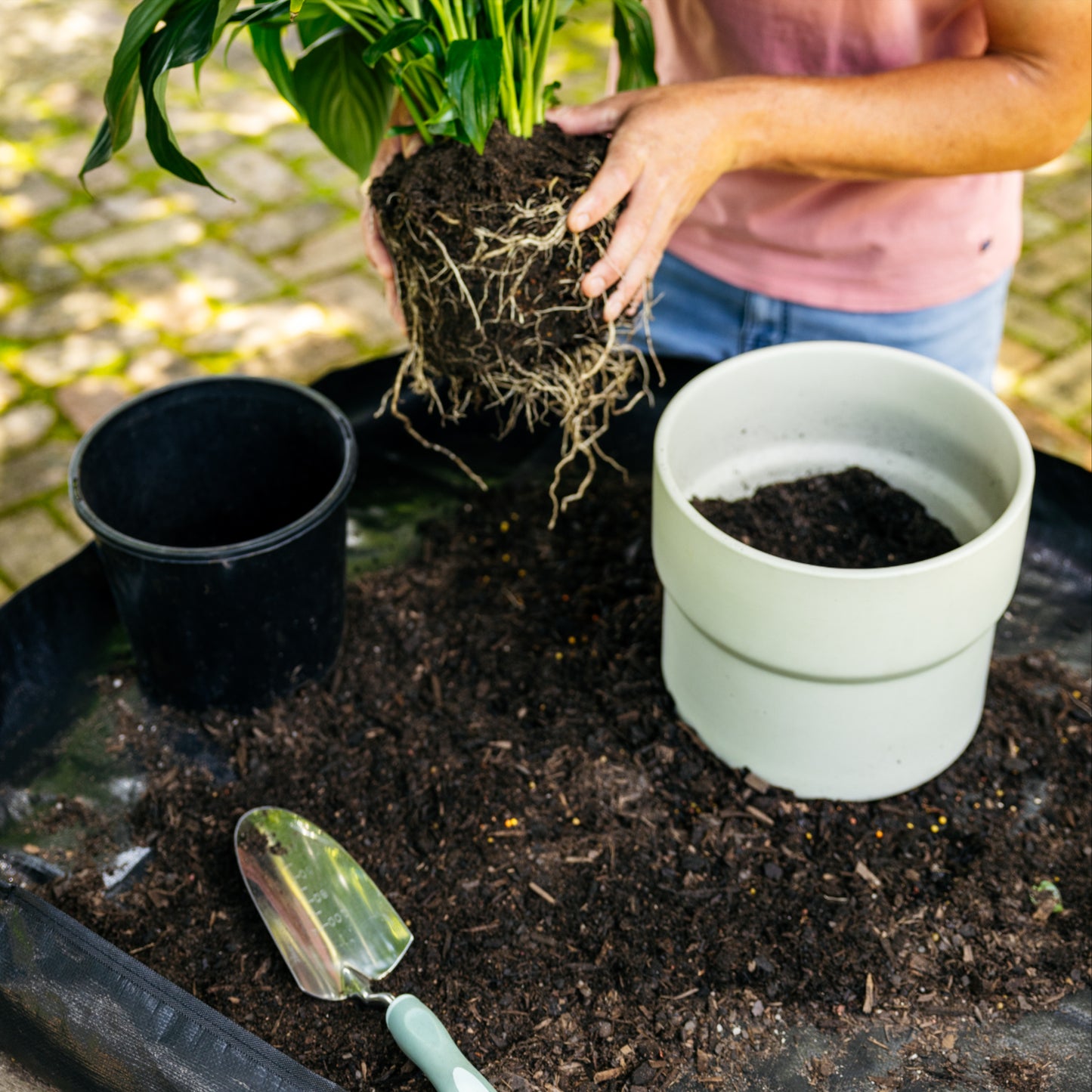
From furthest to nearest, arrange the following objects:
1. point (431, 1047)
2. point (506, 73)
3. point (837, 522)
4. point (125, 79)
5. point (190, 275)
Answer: point (190, 275), point (837, 522), point (506, 73), point (125, 79), point (431, 1047)

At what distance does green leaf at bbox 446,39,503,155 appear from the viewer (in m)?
0.95

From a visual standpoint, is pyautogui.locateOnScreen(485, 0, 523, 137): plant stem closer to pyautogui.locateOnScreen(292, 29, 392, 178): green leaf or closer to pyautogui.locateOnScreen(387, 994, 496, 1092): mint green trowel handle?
pyautogui.locateOnScreen(292, 29, 392, 178): green leaf

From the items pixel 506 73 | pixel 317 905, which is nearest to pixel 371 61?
pixel 506 73

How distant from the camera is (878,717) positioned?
1.01m

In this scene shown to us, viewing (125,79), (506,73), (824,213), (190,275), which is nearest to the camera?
(125,79)

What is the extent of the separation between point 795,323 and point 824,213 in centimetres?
13

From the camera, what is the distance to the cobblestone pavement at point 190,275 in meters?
2.24

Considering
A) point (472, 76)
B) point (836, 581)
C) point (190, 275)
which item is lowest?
point (190, 275)

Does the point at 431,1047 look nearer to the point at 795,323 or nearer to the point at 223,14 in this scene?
the point at 223,14

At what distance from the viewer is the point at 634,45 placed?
1.25m

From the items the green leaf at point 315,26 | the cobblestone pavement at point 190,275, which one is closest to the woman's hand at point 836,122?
the green leaf at point 315,26

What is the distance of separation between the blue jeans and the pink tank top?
0.02 metres

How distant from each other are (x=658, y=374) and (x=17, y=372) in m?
1.49

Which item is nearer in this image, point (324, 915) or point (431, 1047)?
point (431, 1047)
